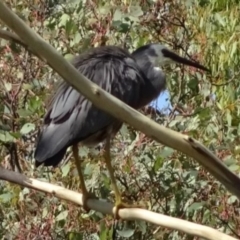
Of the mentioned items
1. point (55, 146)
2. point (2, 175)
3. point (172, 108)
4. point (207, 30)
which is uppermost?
point (207, 30)

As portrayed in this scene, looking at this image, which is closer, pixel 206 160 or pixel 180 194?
pixel 206 160

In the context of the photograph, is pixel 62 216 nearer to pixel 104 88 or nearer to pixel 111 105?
pixel 104 88

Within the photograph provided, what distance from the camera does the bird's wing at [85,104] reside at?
110 inches

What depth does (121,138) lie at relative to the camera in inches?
130

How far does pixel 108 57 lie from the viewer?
3115 mm

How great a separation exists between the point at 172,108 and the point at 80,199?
0.71 m

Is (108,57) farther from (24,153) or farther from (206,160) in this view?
(206,160)

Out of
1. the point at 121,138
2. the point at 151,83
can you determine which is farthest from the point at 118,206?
the point at 151,83

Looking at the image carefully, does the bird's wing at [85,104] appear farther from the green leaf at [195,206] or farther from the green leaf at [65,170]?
the green leaf at [195,206]

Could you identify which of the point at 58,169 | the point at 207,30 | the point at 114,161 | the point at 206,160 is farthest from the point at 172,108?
the point at 206,160

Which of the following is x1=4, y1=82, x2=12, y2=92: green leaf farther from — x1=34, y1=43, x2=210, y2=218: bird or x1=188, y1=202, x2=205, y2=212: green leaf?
x1=188, y1=202, x2=205, y2=212: green leaf

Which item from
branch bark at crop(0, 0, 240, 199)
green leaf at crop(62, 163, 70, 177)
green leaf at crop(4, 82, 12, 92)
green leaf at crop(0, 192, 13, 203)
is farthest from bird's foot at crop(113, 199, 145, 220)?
branch bark at crop(0, 0, 240, 199)

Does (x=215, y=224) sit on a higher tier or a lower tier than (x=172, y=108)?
lower

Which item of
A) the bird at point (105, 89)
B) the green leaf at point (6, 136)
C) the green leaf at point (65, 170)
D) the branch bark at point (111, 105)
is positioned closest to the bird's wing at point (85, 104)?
the bird at point (105, 89)
